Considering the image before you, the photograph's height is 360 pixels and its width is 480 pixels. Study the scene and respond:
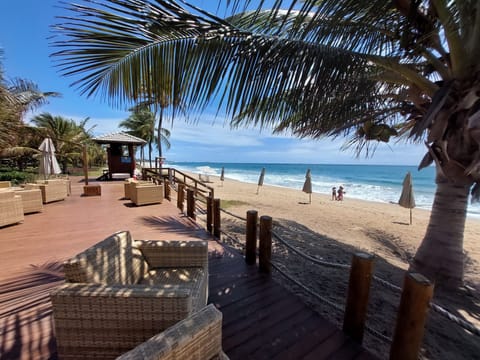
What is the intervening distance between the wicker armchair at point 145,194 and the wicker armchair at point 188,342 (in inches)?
237

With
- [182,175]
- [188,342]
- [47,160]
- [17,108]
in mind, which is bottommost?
[188,342]

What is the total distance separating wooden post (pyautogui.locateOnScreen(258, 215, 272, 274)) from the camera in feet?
10.4

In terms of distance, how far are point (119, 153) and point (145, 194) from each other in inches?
325

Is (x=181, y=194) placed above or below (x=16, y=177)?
above

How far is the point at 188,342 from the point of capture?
123 cm

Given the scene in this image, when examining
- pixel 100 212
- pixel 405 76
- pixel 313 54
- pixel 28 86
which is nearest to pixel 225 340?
pixel 313 54

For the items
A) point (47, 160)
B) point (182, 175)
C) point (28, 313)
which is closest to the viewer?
point (28, 313)

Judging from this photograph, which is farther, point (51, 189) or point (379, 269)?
point (51, 189)

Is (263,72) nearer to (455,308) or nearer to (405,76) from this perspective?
(405,76)

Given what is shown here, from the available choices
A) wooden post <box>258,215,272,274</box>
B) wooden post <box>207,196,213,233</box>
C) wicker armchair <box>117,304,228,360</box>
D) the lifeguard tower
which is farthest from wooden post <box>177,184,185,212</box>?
the lifeguard tower

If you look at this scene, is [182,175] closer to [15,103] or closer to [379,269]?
[15,103]

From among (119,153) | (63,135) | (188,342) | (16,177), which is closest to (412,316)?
(188,342)

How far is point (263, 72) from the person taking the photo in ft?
6.09

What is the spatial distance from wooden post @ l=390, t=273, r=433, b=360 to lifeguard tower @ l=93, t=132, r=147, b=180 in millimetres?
13776
